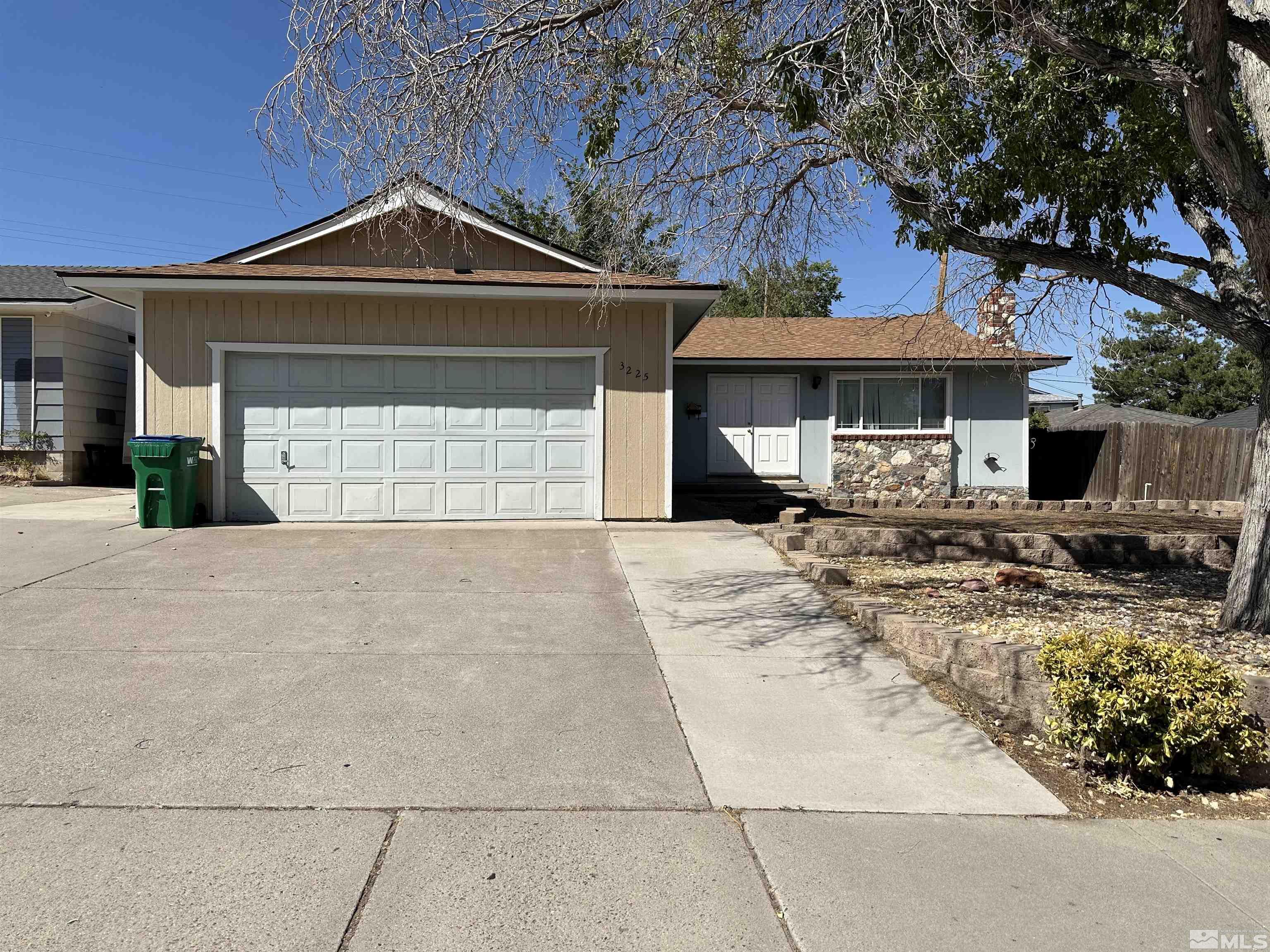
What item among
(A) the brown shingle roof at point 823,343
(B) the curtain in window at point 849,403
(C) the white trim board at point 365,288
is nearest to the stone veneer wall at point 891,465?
(B) the curtain in window at point 849,403

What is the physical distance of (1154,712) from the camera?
12.4 ft

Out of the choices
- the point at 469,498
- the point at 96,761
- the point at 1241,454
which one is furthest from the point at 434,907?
the point at 1241,454

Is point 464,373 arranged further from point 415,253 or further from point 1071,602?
point 1071,602

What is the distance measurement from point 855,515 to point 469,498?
7.06 metres

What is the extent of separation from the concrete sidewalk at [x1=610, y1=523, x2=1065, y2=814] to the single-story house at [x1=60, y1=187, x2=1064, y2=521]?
4.07 m

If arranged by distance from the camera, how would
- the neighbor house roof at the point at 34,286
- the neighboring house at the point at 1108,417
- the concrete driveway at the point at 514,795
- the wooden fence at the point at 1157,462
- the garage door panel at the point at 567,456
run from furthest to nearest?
1. the neighboring house at the point at 1108,417
2. the wooden fence at the point at 1157,462
3. the neighbor house roof at the point at 34,286
4. the garage door panel at the point at 567,456
5. the concrete driveway at the point at 514,795

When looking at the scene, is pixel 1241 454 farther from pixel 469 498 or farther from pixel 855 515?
pixel 469 498

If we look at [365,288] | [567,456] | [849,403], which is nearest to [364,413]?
[365,288]

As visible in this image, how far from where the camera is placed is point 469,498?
11.1m

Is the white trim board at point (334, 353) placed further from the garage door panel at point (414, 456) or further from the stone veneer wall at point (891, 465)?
the stone veneer wall at point (891, 465)

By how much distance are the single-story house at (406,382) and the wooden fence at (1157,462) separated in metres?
11.2

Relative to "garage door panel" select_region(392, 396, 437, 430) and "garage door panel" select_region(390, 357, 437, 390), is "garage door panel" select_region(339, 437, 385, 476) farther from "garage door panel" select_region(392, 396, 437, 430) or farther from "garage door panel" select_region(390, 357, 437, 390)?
"garage door panel" select_region(390, 357, 437, 390)

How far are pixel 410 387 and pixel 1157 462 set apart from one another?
49.3ft

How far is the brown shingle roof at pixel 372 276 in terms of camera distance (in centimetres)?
1028
